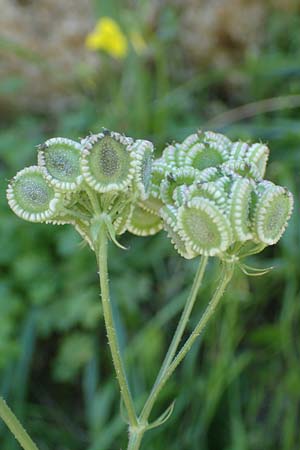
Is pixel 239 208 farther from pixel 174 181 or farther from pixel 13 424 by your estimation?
pixel 13 424

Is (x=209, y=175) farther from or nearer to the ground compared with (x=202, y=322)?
farther from the ground

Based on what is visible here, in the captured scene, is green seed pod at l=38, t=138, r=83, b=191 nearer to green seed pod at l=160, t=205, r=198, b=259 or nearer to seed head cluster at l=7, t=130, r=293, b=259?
seed head cluster at l=7, t=130, r=293, b=259

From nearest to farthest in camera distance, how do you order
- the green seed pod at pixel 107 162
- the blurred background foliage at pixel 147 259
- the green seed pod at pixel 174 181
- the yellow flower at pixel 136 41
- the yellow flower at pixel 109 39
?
the green seed pod at pixel 107 162 → the green seed pod at pixel 174 181 → the blurred background foliage at pixel 147 259 → the yellow flower at pixel 109 39 → the yellow flower at pixel 136 41

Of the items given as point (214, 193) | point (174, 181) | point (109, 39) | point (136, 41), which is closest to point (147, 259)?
point (109, 39)

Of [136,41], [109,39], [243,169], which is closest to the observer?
[243,169]

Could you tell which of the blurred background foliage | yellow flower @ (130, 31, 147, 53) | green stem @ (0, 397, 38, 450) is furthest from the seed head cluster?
yellow flower @ (130, 31, 147, 53)

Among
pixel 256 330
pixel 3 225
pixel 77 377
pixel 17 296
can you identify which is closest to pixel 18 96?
pixel 3 225

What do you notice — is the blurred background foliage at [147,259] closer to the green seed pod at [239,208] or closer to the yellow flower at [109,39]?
the yellow flower at [109,39]

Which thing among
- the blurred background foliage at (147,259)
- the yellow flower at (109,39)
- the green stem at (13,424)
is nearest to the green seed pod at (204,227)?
the green stem at (13,424)
